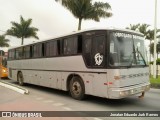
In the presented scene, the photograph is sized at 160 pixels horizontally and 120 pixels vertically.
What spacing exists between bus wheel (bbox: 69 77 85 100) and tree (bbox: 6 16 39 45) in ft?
139

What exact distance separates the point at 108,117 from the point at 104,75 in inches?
74.5

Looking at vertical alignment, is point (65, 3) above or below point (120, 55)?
above

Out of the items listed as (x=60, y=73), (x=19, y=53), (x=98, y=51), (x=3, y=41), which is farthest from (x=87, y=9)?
(x=3, y=41)

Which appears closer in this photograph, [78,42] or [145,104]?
[145,104]

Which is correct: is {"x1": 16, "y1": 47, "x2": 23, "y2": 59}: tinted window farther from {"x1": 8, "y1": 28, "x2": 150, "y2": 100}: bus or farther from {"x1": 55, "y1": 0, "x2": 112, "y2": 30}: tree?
{"x1": 55, "y1": 0, "x2": 112, "y2": 30}: tree

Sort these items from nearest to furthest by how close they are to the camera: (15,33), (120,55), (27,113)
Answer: (27,113)
(120,55)
(15,33)

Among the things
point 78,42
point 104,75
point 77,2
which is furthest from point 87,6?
point 104,75

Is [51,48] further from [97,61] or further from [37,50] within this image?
[97,61]

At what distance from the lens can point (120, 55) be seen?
9.73 m

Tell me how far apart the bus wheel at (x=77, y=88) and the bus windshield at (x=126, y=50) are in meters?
2.25

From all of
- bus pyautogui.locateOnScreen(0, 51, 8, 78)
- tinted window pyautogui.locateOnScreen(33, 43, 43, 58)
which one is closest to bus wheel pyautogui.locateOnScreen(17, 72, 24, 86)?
tinted window pyautogui.locateOnScreen(33, 43, 43, 58)

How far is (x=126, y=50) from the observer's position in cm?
1001

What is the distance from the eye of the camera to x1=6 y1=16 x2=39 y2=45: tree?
172 ft

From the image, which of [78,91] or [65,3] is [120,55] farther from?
[65,3]
